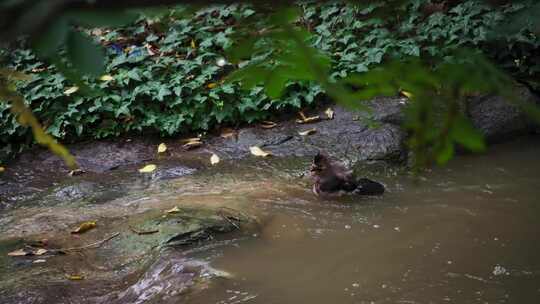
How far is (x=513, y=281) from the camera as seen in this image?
12.8ft

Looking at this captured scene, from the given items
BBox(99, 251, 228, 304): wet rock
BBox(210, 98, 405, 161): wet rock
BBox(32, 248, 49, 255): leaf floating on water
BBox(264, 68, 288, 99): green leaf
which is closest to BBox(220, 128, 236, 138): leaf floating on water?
BBox(210, 98, 405, 161): wet rock

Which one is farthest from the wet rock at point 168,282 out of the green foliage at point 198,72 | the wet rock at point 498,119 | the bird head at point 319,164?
the wet rock at point 498,119

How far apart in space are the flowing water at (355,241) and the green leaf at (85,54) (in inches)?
128

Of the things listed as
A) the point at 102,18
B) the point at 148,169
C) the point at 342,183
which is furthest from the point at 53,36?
the point at 148,169

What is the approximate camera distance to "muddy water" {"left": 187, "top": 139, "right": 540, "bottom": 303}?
3.87m

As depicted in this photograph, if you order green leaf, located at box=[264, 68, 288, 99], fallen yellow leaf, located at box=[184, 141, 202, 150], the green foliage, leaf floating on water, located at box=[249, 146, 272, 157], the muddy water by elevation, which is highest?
green leaf, located at box=[264, 68, 288, 99]

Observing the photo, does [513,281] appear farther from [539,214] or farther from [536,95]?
[536,95]

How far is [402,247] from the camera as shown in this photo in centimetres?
Result: 446

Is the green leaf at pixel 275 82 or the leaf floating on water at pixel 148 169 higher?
the green leaf at pixel 275 82

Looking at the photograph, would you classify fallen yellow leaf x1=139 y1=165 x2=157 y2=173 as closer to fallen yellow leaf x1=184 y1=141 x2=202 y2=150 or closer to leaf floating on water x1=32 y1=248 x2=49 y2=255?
fallen yellow leaf x1=184 y1=141 x2=202 y2=150

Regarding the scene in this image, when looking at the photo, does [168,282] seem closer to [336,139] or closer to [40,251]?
[40,251]

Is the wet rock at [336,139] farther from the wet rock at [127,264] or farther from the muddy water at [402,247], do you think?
the wet rock at [127,264]

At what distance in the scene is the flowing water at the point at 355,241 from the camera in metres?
3.90

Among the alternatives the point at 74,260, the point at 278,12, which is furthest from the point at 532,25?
the point at 74,260
